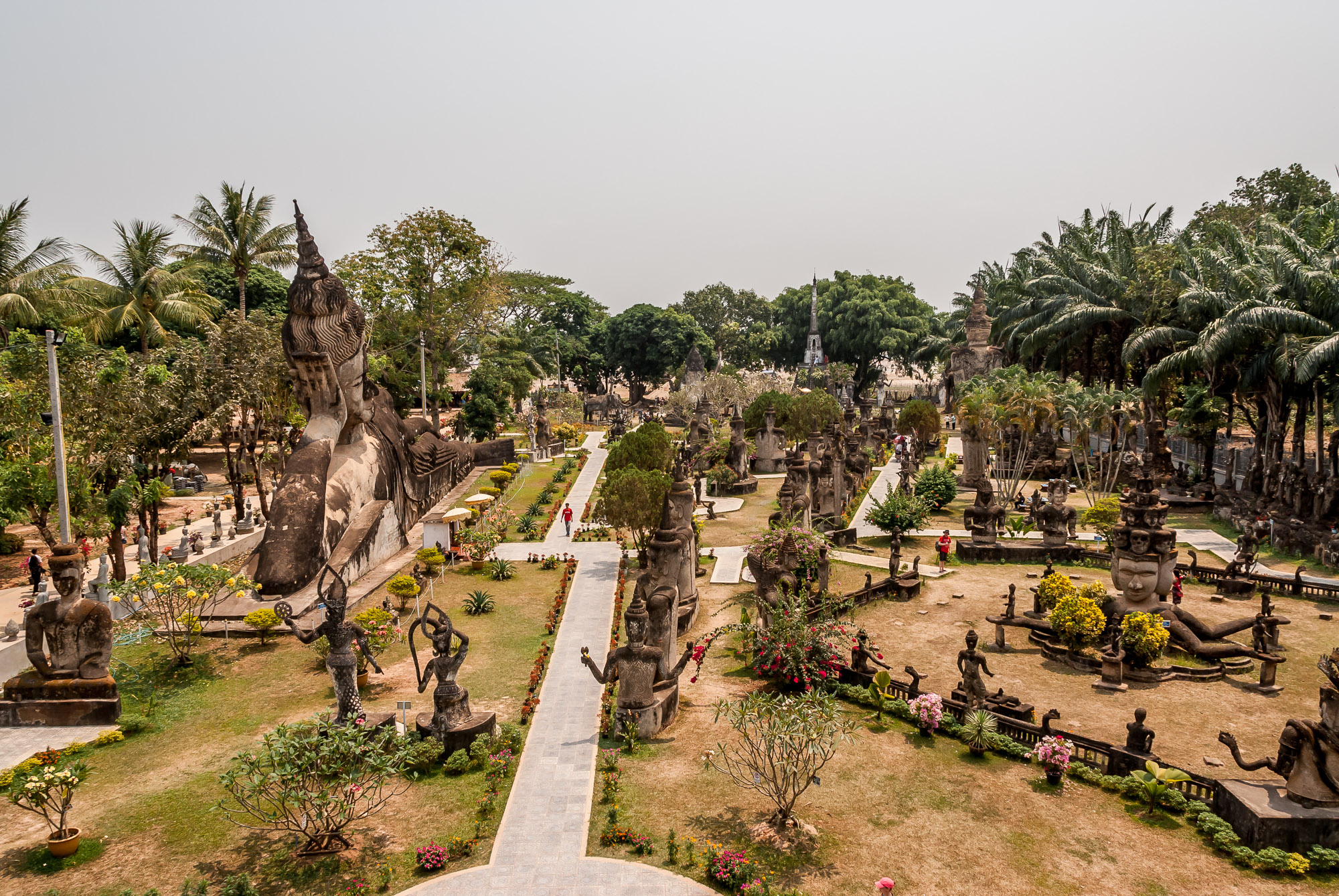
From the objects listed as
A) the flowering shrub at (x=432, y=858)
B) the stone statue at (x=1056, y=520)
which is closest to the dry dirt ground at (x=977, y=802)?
the flowering shrub at (x=432, y=858)

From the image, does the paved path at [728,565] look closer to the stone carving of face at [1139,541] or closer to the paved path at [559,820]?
the paved path at [559,820]

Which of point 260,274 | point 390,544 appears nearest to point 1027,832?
point 390,544

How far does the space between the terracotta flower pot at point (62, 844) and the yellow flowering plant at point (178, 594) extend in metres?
6.79

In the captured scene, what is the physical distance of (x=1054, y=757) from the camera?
12.3m

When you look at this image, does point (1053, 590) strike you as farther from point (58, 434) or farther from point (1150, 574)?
point (58, 434)

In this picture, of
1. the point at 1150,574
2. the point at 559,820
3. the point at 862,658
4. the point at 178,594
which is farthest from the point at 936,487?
the point at 178,594

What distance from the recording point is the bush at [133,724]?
14.4 m

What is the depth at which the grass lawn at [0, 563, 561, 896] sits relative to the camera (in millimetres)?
10391

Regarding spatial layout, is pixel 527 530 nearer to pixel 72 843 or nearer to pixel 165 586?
pixel 165 586

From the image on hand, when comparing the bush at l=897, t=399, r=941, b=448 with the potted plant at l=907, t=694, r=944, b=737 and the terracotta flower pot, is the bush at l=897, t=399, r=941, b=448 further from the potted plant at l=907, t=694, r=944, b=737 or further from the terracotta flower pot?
the terracotta flower pot

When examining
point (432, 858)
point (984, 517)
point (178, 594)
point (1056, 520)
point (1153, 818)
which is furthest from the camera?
point (984, 517)

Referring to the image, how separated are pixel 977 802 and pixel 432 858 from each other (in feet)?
24.2

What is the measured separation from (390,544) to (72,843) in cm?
1493

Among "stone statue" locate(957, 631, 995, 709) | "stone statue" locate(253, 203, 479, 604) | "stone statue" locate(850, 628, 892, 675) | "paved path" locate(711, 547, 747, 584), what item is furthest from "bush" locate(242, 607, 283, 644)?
"stone statue" locate(957, 631, 995, 709)
